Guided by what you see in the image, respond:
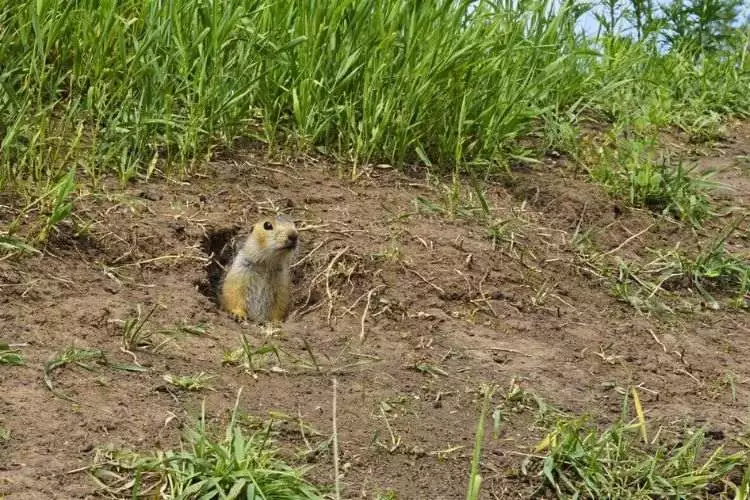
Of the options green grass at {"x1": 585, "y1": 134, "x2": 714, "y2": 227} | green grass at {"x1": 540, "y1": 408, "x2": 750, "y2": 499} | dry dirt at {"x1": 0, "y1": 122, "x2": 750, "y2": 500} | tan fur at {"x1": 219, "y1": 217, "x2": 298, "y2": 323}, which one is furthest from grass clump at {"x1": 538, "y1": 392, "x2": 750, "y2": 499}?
green grass at {"x1": 585, "y1": 134, "x2": 714, "y2": 227}

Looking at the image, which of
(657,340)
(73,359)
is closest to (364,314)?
(657,340)

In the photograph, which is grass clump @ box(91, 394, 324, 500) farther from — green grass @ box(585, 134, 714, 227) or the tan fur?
green grass @ box(585, 134, 714, 227)

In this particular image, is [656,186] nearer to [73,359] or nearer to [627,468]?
[627,468]

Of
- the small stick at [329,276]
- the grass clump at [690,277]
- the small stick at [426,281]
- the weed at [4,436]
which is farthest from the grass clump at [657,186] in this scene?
the weed at [4,436]

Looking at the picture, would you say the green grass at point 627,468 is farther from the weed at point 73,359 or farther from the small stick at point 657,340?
the weed at point 73,359

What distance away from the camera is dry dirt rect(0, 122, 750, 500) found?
3.45m

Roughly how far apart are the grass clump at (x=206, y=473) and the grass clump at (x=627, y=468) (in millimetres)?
784

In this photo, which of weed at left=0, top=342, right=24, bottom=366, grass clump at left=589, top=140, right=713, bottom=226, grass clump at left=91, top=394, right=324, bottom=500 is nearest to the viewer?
grass clump at left=91, top=394, right=324, bottom=500

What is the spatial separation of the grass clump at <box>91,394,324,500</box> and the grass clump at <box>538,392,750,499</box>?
2.57 ft

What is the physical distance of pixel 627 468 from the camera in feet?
11.4

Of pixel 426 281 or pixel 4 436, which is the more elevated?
pixel 426 281

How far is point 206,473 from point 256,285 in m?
2.54

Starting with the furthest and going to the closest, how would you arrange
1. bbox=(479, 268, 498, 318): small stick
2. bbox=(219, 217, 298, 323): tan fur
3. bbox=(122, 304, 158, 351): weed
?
bbox=(219, 217, 298, 323): tan fur
bbox=(479, 268, 498, 318): small stick
bbox=(122, 304, 158, 351): weed

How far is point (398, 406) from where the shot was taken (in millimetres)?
3801
